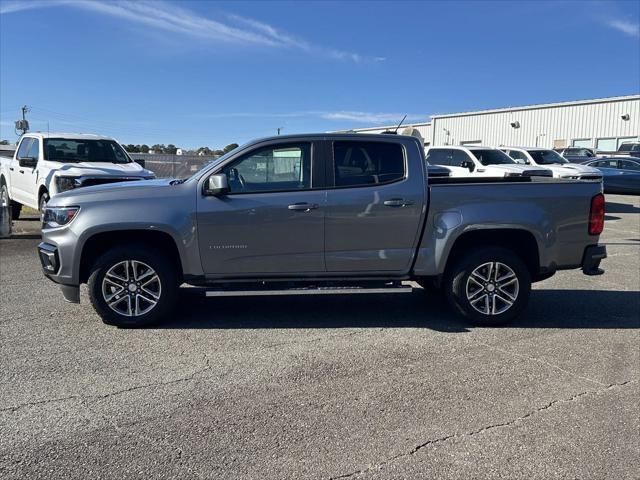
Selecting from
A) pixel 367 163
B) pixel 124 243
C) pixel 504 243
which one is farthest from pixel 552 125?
pixel 124 243

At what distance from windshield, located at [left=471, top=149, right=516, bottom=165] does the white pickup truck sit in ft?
32.6

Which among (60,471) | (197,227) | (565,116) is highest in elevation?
(565,116)

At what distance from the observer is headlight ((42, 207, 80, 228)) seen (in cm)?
538

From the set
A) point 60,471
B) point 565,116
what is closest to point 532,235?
point 60,471

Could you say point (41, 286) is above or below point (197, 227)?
below

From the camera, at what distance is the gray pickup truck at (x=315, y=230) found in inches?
212

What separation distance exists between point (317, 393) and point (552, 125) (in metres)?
39.8

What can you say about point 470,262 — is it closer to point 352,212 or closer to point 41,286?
point 352,212

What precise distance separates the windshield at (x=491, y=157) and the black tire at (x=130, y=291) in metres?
12.7

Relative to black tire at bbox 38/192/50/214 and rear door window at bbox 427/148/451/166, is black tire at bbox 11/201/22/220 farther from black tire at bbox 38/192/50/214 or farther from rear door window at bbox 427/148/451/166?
rear door window at bbox 427/148/451/166

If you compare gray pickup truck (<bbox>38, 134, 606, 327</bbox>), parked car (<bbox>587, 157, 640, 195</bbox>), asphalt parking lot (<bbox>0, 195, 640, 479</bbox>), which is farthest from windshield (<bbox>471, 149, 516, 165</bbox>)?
gray pickup truck (<bbox>38, 134, 606, 327</bbox>)

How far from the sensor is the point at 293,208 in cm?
544

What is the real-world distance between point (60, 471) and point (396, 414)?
81.8 inches

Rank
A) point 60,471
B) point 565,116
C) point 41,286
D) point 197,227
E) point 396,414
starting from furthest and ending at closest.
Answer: point 565,116, point 41,286, point 197,227, point 396,414, point 60,471
